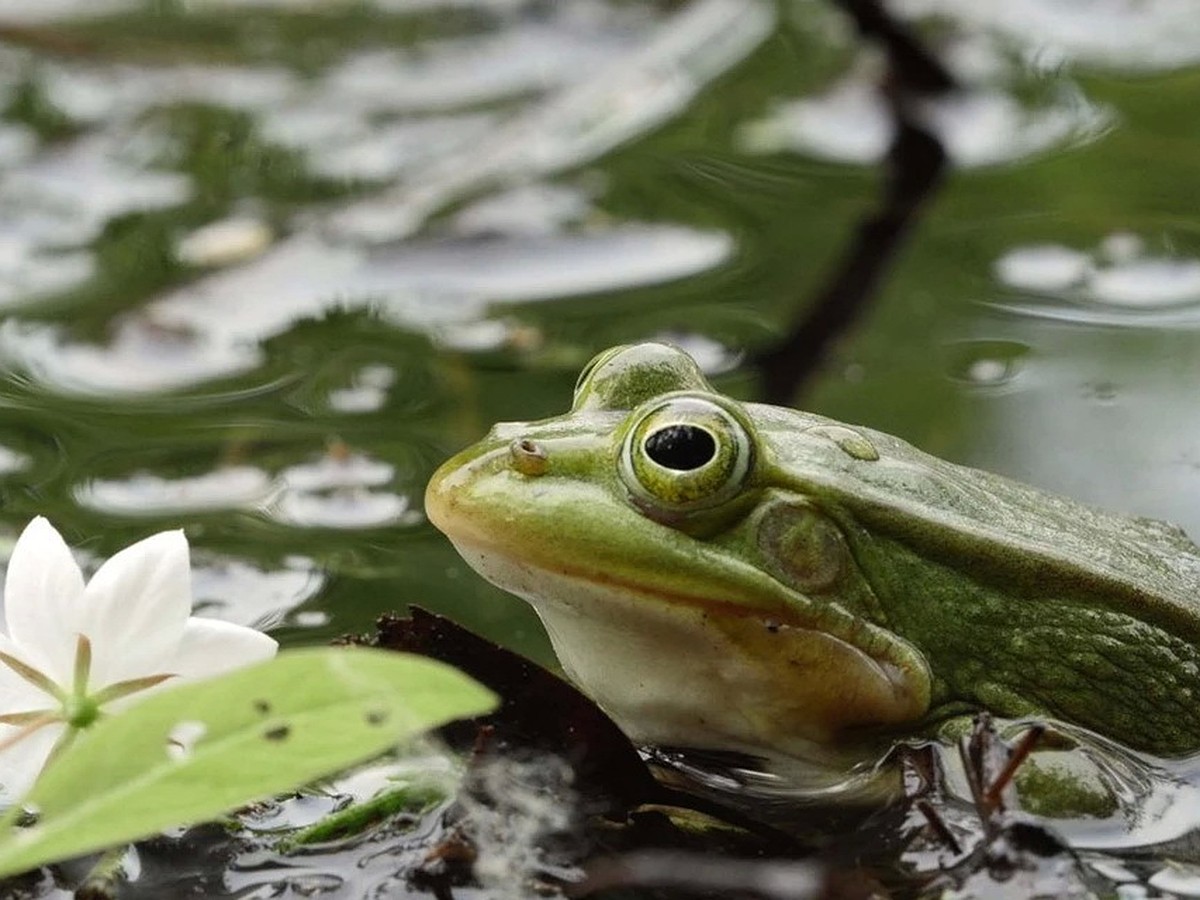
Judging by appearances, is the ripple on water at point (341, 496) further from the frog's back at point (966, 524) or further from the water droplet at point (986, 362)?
the water droplet at point (986, 362)

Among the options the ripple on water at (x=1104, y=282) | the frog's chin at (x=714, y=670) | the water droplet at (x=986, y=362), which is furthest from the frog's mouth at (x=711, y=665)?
the ripple on water at (x=1104, y=282)

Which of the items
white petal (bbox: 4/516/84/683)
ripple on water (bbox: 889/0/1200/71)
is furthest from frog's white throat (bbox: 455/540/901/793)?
ripple on water (bbox: 889/0/1200/71)

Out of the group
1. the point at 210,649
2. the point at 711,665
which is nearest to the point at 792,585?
the point at 711,665

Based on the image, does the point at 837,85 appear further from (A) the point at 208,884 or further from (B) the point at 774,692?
(A) the point at 208,884

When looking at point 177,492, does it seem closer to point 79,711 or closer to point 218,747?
point 79,711

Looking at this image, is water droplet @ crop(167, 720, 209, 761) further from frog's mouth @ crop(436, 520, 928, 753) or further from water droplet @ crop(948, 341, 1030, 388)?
water droplet @ crop(948, 341, 1030, 388)
